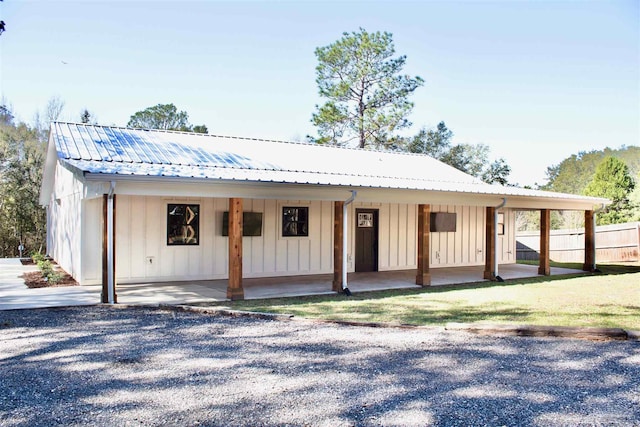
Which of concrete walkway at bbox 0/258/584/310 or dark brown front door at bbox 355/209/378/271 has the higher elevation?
dark brown front door at bbox 355/209/378/271

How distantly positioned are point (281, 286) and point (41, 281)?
5317 millimetres

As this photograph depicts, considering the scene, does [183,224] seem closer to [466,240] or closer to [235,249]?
[235,249]

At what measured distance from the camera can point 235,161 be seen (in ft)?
38.2

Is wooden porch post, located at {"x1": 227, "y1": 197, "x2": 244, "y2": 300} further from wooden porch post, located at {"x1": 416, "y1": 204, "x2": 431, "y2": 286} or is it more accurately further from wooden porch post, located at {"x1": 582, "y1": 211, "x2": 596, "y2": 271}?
wooden porch post, located at {"x1": 582, "y1": 211, "x2": 596, "y2": 271}

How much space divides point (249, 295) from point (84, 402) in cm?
560

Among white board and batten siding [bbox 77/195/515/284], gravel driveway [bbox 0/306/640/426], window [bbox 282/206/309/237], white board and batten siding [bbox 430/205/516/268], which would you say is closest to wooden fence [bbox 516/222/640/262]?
white board and batten siding [bbox 430/205/516/268]

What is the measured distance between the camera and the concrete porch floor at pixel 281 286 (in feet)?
28.9

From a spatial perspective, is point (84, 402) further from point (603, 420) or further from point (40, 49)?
point (40, 49)

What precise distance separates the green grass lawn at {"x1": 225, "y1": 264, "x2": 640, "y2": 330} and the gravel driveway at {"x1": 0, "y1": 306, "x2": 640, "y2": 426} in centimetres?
110

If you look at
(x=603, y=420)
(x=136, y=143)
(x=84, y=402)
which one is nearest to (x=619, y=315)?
(x=603, y=420)

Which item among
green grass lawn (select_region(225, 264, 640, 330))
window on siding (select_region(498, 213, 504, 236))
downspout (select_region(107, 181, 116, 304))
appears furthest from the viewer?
window on siding (select_region(498, 213, 504, 236))

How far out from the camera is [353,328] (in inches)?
249

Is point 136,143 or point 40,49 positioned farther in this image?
point 40,49

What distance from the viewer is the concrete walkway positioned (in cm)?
823
